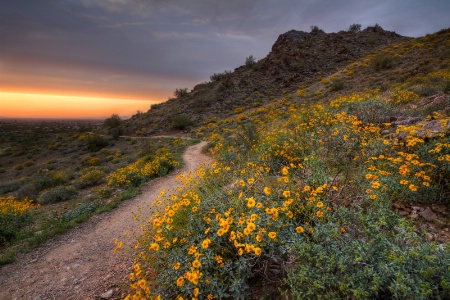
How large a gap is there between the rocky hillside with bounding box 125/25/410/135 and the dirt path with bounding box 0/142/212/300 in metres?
24.3

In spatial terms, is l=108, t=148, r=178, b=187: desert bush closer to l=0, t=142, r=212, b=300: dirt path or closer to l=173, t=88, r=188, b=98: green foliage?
l=0, t=142, r=212, b=300: dirt path

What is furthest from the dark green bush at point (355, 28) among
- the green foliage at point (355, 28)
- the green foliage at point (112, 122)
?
the green foliage at point (112, 122)

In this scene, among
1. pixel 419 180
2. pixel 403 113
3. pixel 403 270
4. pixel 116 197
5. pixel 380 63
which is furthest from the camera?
pixel 380 63

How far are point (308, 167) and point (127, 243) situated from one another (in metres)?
4.33

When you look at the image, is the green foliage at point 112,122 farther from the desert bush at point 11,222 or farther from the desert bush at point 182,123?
the desert bush at point 11,222

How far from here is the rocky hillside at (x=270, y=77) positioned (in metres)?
32.7

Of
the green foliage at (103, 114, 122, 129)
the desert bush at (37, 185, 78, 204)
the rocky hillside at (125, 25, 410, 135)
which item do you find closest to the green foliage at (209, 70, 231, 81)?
the rocky hillside at (125, 25, 410, 135)

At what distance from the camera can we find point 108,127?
130 ft

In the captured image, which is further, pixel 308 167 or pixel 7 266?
pixel 7 266

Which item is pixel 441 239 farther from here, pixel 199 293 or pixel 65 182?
pixel 65 182

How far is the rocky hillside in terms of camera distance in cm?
3269

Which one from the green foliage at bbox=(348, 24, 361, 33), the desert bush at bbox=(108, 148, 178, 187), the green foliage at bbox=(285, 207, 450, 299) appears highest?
A: the green foliage at bbox=(348, 24, 361, 33)

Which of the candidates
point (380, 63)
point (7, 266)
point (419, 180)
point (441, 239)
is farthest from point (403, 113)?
point (380, 63)

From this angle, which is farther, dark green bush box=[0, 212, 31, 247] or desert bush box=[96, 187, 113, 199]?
desert bush box=[96, 187, 113, 199]
